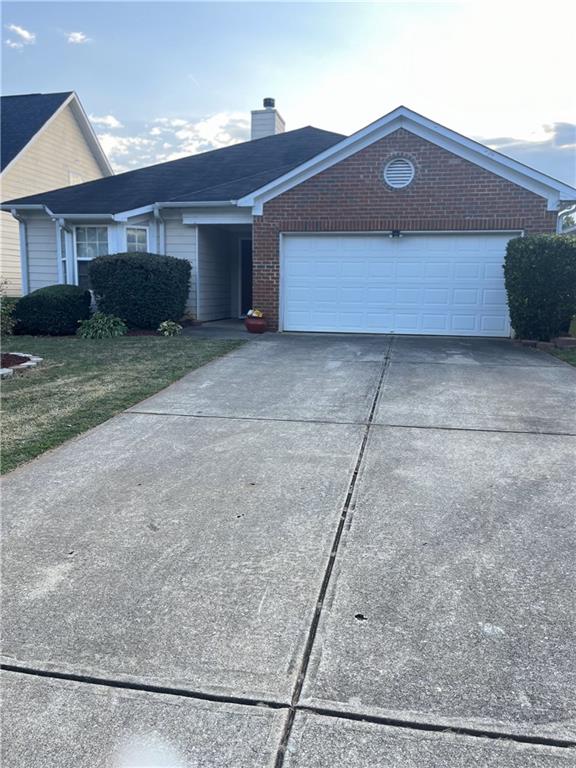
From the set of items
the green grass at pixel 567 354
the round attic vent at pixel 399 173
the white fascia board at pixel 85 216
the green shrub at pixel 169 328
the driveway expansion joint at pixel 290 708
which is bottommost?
the driveway expansion joint at pixel 290 708

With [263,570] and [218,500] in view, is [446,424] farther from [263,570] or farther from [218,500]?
[263,570]

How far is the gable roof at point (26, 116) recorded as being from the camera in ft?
65.9

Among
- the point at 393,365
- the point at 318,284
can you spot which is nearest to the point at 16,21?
the point at 318,284

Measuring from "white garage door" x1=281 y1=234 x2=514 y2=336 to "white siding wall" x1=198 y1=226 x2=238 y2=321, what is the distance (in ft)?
9.21

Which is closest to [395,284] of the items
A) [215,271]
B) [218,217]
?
[218,217]

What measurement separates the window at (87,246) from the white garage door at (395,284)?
4.91 meters

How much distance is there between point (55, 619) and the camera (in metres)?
2.70

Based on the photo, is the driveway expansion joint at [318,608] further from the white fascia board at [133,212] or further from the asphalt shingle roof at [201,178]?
the asphalt shingle roof at [201,178]

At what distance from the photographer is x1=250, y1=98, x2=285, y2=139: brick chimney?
63.5ft

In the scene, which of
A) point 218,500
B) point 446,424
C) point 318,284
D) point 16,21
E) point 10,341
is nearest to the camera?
point 218,500

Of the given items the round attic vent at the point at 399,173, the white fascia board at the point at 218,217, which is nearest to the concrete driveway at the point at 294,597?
the round attic vent at the point at 399,173

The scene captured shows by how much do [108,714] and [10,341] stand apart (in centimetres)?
1098

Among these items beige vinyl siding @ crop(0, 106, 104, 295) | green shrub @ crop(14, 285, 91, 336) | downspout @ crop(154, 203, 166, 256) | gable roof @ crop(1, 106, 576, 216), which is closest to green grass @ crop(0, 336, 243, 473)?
green shrub @ crop(14, 285, 91, 336)

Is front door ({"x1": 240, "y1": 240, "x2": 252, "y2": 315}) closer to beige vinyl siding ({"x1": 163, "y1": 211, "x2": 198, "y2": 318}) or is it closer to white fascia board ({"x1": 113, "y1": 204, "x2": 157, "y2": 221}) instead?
beige vinyl siding ({"x1": 163, "y1": 211, "x2": 198, "y2": 318})
